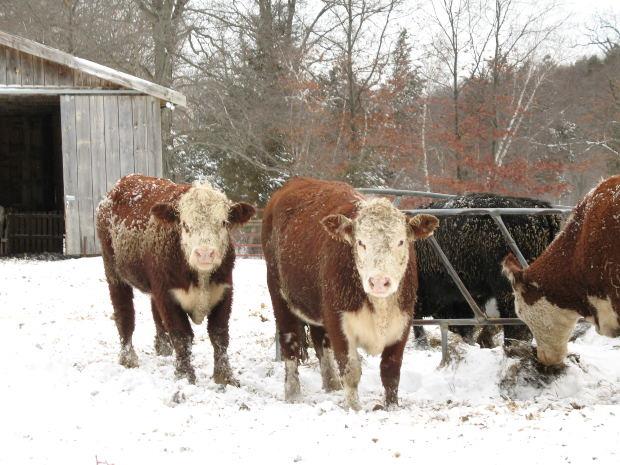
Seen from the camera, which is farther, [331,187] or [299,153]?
[299,153]

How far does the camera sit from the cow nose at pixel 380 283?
15.2ft

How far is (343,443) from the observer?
4.03 m

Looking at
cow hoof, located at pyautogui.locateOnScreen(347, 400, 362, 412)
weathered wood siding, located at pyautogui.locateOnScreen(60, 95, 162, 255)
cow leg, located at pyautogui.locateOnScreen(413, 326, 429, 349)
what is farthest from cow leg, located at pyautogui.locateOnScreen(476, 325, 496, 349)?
weathered wood siding, located at pyautogui.locateOnScreen(60, 95, 162, 255)

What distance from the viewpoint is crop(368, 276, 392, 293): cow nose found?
4637 mm

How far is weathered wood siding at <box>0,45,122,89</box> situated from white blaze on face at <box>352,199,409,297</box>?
12.6 m

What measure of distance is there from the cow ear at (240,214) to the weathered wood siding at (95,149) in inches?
409

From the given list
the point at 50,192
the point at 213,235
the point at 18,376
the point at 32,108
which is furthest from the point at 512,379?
the point at 50,192

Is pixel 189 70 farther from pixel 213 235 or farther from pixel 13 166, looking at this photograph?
pixel 213 235

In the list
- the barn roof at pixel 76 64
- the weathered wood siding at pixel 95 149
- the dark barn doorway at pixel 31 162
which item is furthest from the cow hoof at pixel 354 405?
the dark barn doorway at pixel 31 162

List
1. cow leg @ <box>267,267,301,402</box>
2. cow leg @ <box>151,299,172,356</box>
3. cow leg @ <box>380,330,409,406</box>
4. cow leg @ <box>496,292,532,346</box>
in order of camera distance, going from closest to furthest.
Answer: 1. cow leg @ <box>380,330,409,406</box>
2. cow leg @ <box>267,267,301,402</box>
3. cow leg @ <box>496,292,532,346</box>
4. cow leg @ <box>151,299,172,356</box>

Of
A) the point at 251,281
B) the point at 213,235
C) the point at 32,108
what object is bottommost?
the point at 251,281

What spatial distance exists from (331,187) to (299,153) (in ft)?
63.0

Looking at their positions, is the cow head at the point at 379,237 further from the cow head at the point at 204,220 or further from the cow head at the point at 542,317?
the cow head at the point at 204,220

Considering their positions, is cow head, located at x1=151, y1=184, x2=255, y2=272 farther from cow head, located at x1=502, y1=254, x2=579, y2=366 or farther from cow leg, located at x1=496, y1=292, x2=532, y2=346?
cow leg, located at x1=496, y1=292, x2=532, y2=346
